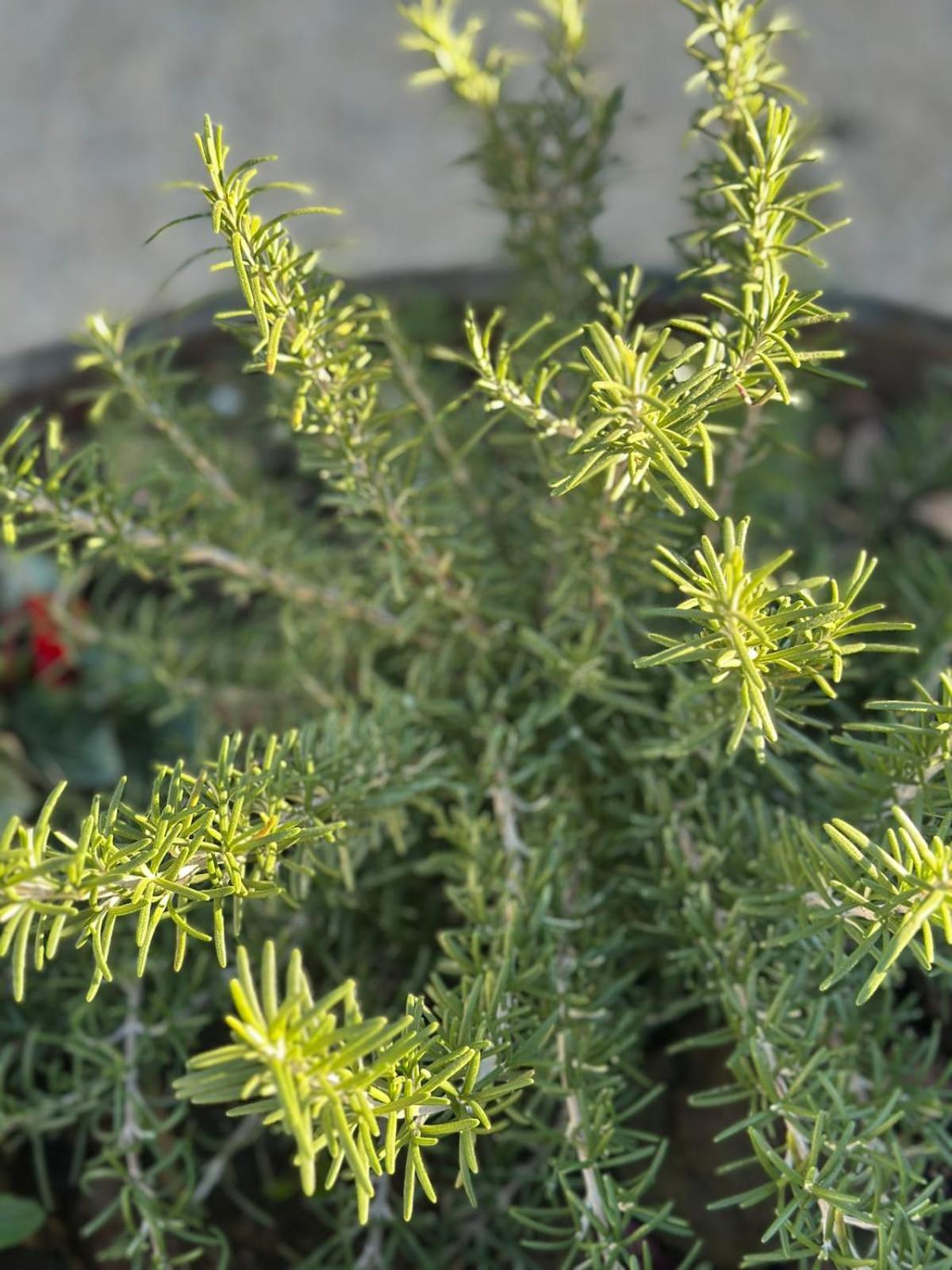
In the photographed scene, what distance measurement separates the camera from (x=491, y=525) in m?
0.59

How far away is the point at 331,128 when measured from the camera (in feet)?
3.60

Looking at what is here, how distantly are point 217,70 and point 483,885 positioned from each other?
0.95 metres

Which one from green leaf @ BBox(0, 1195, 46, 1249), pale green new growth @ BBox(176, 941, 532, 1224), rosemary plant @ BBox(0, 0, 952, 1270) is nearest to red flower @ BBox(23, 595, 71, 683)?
rosemary plant @ BBox(0, 0, 952, 1270)

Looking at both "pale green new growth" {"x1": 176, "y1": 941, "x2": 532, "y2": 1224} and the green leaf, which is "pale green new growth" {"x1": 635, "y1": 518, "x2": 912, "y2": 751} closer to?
"pale green new growth" {"x1": 176, "y1": 941, "x2": 532, "y2": 1224}

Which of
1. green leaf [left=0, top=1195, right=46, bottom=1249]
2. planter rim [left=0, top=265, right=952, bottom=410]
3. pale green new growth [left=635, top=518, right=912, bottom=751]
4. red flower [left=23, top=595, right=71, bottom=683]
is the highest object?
pale green new growth [left=635, top=518, right=912, bottom=751]

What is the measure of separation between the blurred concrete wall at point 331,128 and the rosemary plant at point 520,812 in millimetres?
461

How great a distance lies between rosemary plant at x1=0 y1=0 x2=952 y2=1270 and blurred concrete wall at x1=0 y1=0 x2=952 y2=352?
0.46 metres

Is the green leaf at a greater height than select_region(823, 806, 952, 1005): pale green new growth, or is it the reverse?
select_region(823, 806, 952, 1005): pale green new growth

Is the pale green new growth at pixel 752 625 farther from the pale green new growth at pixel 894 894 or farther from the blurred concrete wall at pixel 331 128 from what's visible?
the blurred concrete wall at pixel 331 128

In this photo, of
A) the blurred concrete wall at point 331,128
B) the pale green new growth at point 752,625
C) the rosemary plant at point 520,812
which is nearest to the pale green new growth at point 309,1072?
the rosemary plant at point 520,812

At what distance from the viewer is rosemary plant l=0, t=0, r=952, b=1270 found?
317 millimetres

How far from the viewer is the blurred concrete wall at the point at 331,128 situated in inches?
40.1

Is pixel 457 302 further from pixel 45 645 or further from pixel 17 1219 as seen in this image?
pixel 17 1219

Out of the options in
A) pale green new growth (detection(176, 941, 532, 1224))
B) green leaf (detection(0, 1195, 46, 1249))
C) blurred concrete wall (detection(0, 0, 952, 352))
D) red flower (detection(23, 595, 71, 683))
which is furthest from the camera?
blurred concrete wall (detection(0, 0, 952, 352))
